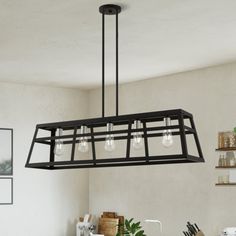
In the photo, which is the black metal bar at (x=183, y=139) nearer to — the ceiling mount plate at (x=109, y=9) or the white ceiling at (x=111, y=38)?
the white ceiling at (x=111, y=38)

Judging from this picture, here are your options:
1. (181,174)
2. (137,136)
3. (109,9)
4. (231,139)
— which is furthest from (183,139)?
(181,174)

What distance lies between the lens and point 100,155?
7.61 metres

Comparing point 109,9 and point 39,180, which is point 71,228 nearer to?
point 39,180

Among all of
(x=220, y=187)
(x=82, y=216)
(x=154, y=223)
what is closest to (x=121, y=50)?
(x=220, y=187)

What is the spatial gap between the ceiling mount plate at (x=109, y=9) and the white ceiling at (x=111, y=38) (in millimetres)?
52

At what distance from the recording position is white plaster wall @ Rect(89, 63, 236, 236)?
614 cm

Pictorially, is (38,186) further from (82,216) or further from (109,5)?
(109,5)

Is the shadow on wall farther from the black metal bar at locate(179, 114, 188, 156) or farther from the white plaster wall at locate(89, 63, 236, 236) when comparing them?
the black metal bar at locate(179, 114, 188, 156)

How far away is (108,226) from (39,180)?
0.99m

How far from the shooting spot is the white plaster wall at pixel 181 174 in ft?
20.1

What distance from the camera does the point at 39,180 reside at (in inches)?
285

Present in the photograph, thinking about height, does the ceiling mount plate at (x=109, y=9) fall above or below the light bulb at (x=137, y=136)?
above

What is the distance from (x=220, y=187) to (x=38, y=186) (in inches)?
89.5

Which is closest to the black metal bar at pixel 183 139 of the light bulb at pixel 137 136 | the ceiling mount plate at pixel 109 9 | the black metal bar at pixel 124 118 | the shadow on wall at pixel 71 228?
the black metal bar at pixel 124 118
